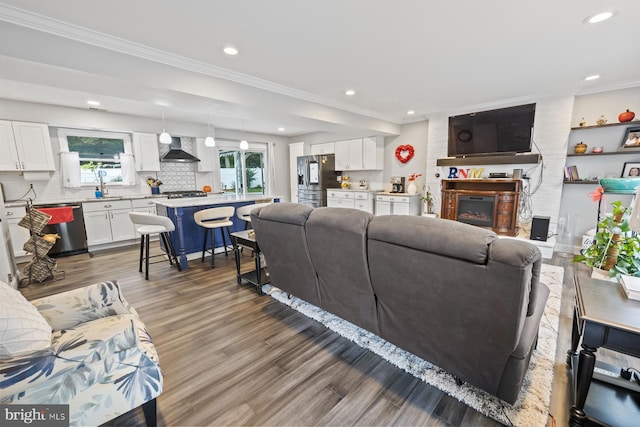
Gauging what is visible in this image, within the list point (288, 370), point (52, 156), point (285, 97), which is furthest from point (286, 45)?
point (52, 156)

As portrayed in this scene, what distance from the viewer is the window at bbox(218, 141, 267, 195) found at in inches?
275

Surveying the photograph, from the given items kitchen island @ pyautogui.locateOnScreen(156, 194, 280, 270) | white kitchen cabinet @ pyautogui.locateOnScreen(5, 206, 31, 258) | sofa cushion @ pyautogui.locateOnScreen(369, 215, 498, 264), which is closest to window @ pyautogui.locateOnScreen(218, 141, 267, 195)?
kitchen island @ pyautogui.locateOnScreen(156, 194, 280, 270)

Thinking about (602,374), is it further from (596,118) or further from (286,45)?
(596,118)

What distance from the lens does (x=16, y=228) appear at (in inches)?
158

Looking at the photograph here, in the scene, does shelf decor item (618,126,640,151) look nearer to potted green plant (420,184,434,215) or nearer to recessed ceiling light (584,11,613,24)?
recessed ceiling light (584,11,613,24)

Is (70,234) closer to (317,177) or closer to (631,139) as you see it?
(317,177)

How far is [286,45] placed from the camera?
2.59 meters

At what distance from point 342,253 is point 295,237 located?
1.62 ft

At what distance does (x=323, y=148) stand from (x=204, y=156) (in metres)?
3.11

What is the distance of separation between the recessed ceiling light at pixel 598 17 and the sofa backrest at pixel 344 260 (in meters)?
2.54

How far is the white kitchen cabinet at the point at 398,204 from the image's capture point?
226 inches

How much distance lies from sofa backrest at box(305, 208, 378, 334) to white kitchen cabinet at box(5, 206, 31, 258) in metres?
4.91

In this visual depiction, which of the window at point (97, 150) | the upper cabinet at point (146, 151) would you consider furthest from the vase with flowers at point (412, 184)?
the window at point (97, 150)

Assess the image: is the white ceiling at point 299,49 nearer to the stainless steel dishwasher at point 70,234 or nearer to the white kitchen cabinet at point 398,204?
the stainless steel dishwasher at point 70,234
